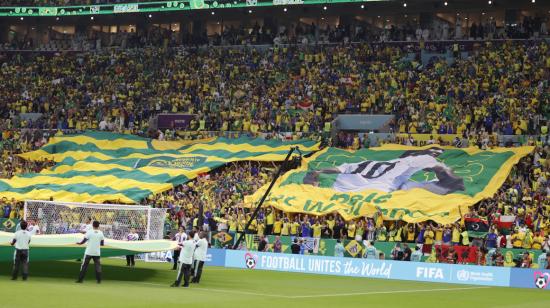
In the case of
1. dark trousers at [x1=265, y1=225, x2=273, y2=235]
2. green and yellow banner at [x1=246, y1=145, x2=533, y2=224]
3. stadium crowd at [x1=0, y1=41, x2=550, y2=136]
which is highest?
stadium crowd at [x1=0, y1=41, x2=550, y2=136]

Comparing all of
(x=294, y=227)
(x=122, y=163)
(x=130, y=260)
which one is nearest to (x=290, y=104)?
(x=122, y=163)

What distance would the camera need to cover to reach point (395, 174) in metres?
46.5

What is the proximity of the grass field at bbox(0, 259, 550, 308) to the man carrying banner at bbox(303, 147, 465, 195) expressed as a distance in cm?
1119

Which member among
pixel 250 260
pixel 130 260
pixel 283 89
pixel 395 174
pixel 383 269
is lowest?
pixel 250 260

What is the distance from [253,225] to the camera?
43.6 metres

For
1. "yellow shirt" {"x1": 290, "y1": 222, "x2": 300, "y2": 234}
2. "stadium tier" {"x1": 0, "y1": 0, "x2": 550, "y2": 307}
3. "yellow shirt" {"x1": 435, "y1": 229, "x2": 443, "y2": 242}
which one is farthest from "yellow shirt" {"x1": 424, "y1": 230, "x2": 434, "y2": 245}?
"yellow shirt" {"x1": 290, "y1": 222, "x2": 300, "y2": 234}

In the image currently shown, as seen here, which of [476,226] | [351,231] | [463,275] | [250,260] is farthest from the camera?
[351,231]

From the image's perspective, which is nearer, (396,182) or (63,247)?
(63,247)

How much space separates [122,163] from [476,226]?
23280mm

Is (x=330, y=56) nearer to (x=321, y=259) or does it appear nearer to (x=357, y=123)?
(x=357, y=123)

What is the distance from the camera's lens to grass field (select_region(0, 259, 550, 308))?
75.1ft

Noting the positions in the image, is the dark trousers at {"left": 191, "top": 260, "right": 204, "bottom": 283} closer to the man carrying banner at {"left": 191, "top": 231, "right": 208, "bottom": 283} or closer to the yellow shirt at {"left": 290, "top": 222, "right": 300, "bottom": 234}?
the man carrying banner at {"left": 191, "top": 231, "right": 208, "bottom": 283}

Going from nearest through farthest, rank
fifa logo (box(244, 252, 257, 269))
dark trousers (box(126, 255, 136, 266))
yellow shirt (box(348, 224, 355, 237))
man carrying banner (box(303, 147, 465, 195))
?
dark trousers (box(126, 255, 136, 266))
fifa logo (box(244, 252, 257, 269))
yellow shirt (box(348, 224, 355, 237))
man carrying banner (box(303, 147, 465, 195))

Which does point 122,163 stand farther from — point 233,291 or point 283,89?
point 233,291
